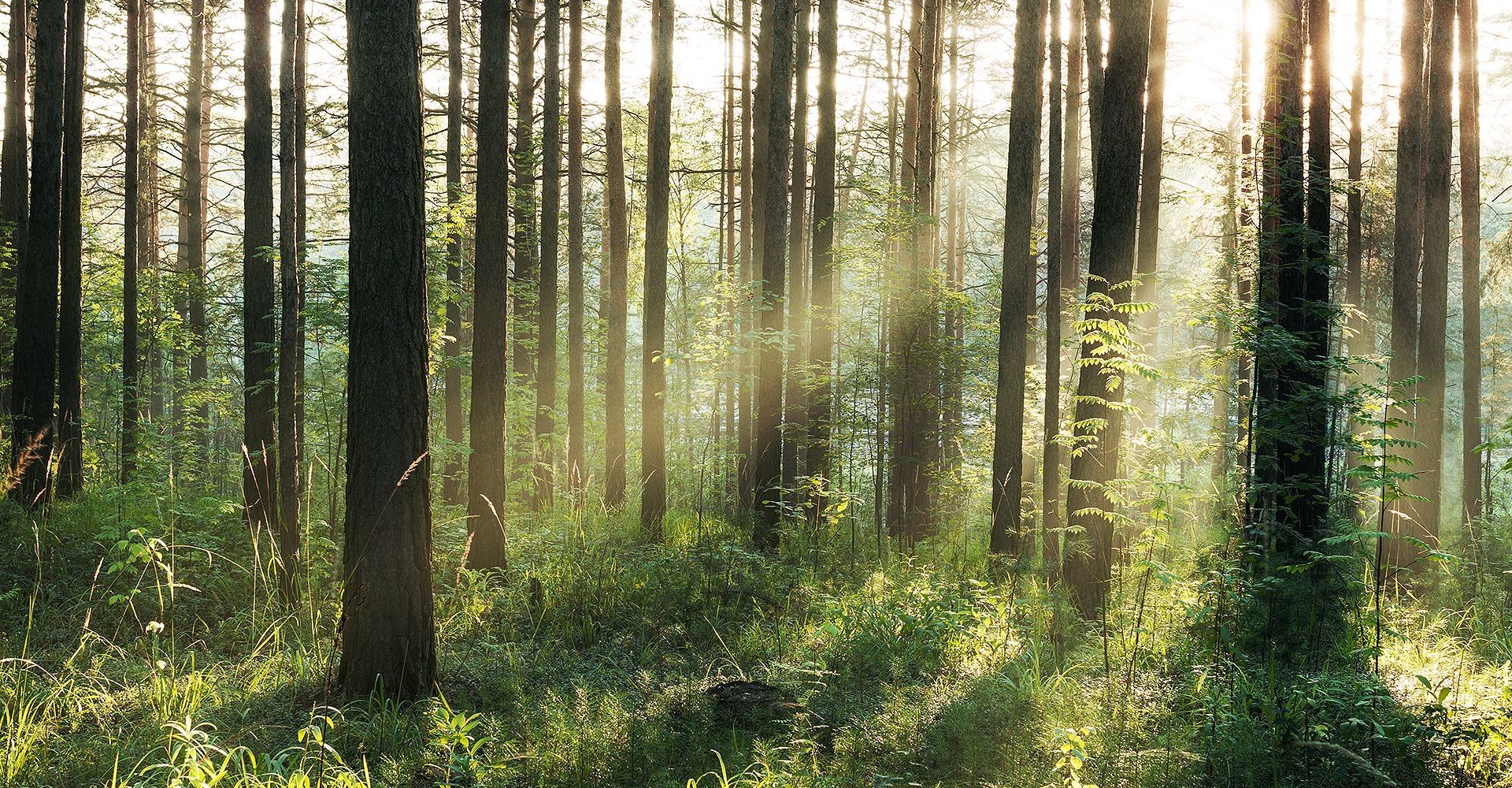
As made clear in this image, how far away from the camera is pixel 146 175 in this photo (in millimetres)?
19984

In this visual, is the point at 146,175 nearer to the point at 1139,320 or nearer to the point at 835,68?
the point at 835,68

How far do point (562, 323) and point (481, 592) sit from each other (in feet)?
64.4

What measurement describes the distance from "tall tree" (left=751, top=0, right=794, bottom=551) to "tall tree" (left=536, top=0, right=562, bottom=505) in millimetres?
3164

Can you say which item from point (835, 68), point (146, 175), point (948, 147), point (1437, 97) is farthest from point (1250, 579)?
point (146, 175)

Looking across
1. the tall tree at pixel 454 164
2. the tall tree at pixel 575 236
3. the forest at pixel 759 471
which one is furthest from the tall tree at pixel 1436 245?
the tall tree at pixel 454 164

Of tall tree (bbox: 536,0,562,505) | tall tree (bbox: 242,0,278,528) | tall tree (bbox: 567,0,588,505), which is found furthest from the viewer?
tall tree (bbox: 567,0,588,505)

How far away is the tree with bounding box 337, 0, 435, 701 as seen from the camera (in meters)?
4.63

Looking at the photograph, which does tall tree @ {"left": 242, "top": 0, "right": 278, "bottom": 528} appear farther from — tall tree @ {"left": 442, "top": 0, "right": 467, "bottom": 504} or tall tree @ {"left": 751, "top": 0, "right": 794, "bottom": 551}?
tall tree @ {"left": 751, "top": 0, "right": 794, "bottom": 551}

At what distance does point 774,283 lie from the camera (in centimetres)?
1061

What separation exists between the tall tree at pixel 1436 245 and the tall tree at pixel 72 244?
19.4m

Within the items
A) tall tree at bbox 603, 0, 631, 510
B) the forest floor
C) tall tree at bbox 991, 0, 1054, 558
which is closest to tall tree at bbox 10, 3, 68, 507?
the forest floor

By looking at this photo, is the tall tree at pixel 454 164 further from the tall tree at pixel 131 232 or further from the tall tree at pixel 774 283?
the tall tree at pixel 774 283

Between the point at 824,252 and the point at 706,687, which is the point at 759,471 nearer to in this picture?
the point at 824,252

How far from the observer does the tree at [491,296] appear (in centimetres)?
794
